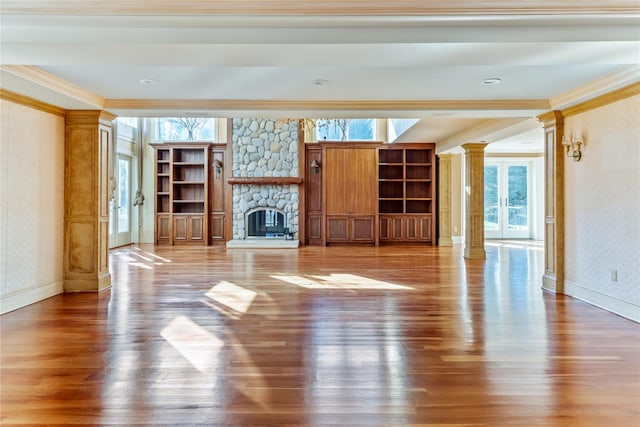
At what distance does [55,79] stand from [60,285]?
2.51 meters

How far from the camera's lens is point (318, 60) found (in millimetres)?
3209

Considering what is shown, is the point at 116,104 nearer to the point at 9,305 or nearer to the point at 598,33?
the point at 9,305

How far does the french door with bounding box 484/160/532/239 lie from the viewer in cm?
1170

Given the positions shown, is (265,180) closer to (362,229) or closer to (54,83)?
(362,229)

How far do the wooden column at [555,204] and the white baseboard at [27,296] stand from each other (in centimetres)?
613

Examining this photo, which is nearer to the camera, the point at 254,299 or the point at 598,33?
the point at 598,33

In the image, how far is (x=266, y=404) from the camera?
2211 mm

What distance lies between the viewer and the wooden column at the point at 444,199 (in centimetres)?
1022

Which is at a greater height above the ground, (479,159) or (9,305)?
(479,159)

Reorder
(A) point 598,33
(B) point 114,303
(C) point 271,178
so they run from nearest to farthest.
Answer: (A) point 598,33 < (B) point 114,303 < (C) point 271,178

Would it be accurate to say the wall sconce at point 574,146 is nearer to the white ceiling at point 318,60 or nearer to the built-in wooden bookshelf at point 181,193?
the white ceiling at point 318,60

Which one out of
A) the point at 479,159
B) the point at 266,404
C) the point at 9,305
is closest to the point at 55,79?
the point at 9,305

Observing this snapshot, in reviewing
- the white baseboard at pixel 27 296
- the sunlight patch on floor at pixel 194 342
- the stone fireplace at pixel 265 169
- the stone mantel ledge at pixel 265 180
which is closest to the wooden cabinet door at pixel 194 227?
the stone fireplace at pixel 265 169

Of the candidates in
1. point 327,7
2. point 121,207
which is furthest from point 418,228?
point 327,7
